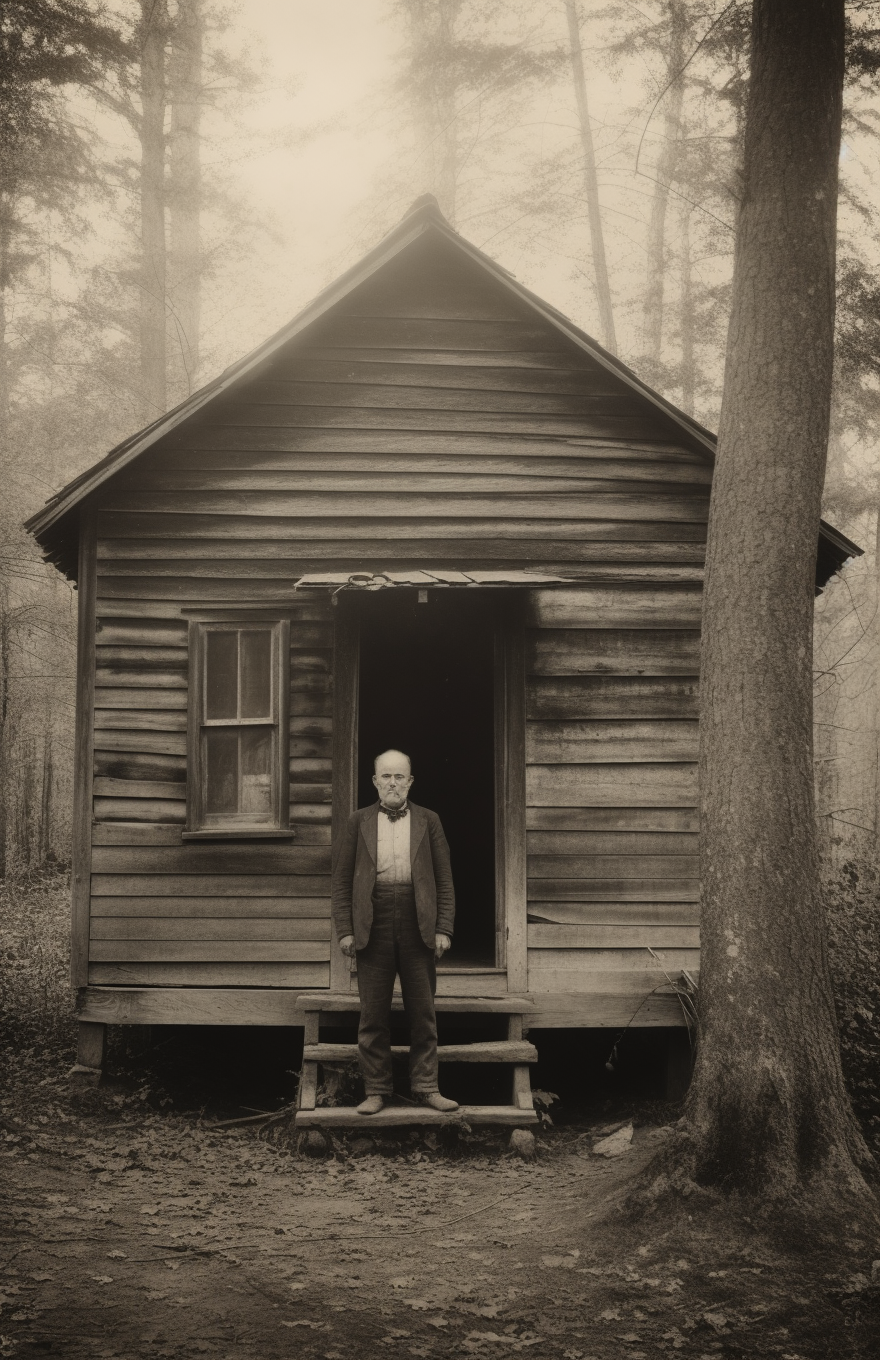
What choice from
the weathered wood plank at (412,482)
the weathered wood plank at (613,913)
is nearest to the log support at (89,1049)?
the weathered wood plank at (613,913)

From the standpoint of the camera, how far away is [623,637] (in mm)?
8359

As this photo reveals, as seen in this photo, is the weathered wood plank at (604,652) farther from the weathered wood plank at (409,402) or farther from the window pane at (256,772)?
the window pane at (256,772)

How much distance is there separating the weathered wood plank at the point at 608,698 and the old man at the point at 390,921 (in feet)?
4.76

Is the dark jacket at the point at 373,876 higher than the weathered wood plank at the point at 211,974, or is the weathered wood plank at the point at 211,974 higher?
the dark jacket at the point at 373,876

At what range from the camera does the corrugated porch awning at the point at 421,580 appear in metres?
7.28

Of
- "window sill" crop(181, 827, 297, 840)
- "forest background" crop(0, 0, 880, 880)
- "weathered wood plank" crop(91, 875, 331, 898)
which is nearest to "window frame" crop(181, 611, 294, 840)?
"window sill" crop(181, 827, 297, 840)

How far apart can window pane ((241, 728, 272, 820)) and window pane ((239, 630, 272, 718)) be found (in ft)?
0.50

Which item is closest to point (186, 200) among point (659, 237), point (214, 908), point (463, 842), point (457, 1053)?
point (659, 237)

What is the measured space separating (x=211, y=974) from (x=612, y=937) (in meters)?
2.85

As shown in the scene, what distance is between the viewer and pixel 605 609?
836 cm

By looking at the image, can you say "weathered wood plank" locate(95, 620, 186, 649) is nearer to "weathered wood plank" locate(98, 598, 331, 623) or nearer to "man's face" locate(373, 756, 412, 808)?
"weathered wood plank" locate(98, 598, 331, 623)

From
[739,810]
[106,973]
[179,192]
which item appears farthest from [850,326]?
[179,192]

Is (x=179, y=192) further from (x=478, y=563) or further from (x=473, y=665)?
(x=478, y=563)

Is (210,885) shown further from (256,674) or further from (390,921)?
(390,921)
